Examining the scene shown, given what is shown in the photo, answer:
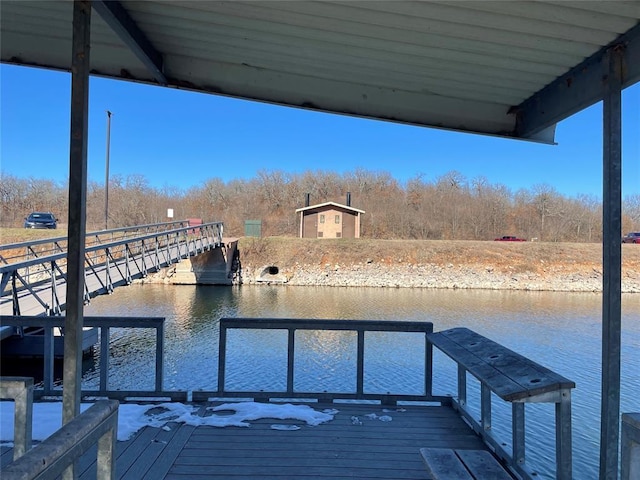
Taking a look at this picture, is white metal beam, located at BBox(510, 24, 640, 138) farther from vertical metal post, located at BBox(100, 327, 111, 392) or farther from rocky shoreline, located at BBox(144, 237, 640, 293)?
rocky shoreline, located at BBox(144, 237, 640, 293)

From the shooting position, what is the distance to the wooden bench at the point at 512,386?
2195mm

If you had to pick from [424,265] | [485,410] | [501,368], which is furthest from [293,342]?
[424,265]

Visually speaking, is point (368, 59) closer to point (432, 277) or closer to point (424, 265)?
point (432, 277)

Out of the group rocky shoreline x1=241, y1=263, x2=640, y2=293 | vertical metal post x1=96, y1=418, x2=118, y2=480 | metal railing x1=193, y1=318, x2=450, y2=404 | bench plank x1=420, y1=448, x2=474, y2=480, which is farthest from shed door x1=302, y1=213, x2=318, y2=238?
vertical metal post x1=96, y1=418, x2=118, y2=480

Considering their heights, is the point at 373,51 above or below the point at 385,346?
above

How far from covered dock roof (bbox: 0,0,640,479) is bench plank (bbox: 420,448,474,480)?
0.94m

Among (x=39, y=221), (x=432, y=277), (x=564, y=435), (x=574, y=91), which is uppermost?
(x=39, y=221)

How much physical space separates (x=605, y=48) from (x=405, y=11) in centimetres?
120

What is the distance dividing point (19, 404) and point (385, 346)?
820 centimetres

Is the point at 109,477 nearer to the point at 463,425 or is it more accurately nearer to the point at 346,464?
the point at 346,464

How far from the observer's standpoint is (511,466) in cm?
271

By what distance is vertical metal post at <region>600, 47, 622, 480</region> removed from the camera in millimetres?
2453

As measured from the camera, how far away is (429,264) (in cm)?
2419

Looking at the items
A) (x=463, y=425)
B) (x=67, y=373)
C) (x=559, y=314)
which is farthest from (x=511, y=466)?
(x=559, y=314)
